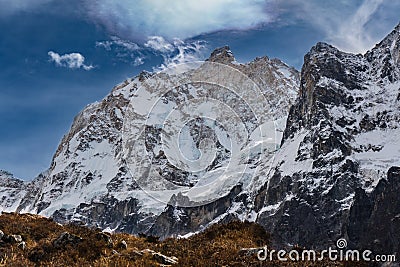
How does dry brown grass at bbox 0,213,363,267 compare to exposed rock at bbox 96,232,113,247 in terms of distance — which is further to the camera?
exposed rock at bbox 96,232,113,247

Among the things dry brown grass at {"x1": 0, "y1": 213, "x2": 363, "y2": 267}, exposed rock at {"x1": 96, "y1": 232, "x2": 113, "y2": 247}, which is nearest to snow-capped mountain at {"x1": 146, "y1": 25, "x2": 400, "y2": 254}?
dry brown grass at {"x1": 0, "y1": 213, "x2": 363, "y2": 267}

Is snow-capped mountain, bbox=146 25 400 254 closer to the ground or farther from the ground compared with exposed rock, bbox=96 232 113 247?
farther from the ground

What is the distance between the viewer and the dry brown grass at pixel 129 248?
15125 mm

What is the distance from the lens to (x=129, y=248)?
1752 centimetres

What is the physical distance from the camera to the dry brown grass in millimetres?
15125

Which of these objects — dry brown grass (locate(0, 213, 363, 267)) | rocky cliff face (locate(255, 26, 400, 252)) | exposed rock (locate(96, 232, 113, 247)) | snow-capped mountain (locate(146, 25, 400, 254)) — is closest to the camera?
dry brown grass (locate(0, 213, 363, 267))

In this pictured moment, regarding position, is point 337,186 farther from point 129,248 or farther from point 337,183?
point 129,248

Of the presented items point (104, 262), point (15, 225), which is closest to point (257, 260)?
point (104, 262)

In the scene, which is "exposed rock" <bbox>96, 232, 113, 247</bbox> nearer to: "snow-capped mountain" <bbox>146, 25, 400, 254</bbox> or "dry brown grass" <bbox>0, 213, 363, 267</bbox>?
"dry brown grass" <bbox>0, 213, 363, 267</bbox>

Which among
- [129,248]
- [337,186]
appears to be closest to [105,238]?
[129,248]

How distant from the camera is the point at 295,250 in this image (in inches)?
613

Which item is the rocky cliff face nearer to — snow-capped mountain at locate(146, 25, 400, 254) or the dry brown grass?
snow-capped mountain at locate(146, 25, 400, 254)

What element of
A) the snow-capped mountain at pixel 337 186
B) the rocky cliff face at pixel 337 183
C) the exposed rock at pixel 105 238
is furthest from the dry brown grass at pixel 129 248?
the rocky cliff face at pixel 337 183

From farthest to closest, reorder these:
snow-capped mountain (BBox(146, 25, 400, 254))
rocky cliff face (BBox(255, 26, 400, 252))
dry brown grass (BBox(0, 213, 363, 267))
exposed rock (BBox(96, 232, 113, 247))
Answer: rocky cliff face (BBox(255, 26, 400, 252)), snow-capped mountain (BBox(146, 25, 400, 254)), exposed rock (BBox(96, 232, 113, 247)), dry brown grass (BBox(0, 213, 363, 267))
